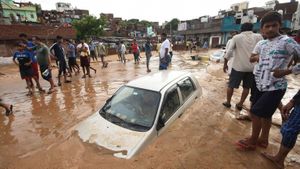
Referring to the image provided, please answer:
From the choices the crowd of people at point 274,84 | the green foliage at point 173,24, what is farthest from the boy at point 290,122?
the green foliage at point 173,24

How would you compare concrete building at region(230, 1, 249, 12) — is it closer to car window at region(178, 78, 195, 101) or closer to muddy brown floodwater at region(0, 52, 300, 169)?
muddy brown floodwater at region(0, 52, 300, 169)

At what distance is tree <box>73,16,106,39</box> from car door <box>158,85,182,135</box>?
29.2 m

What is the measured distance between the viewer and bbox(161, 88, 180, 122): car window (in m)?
3.28

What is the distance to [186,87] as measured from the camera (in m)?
4.32

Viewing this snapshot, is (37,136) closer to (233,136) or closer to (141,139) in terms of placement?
(141,139)

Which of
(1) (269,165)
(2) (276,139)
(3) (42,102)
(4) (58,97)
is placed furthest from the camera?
(4) (58,97)

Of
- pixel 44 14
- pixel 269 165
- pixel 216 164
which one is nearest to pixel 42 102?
pixel 216 164

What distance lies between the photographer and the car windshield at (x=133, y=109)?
312 centimetres

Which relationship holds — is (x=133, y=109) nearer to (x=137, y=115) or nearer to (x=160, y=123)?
(x=137, y=115)

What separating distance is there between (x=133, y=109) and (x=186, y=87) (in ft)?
4.93

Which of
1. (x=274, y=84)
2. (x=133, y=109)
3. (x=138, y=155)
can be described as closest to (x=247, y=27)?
(x=274, y=84)

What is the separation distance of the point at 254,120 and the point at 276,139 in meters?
1.02

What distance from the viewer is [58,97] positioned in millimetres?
6590

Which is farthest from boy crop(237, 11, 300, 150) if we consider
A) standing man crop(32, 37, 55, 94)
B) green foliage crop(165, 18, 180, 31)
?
green foliage crop(165, 18, 180, 31)
